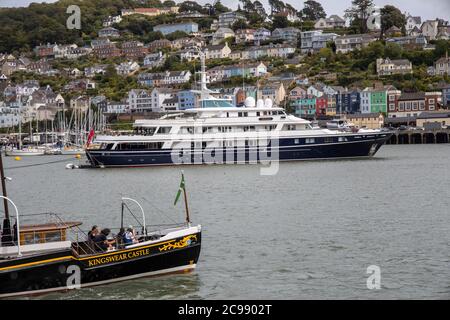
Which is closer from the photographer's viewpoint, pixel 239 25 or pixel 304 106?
pixel 304 106

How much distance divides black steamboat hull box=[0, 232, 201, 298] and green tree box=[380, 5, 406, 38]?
137577 mm

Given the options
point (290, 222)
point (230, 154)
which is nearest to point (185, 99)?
point (230, 154)

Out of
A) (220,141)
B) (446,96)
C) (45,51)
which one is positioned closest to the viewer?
(220,141)

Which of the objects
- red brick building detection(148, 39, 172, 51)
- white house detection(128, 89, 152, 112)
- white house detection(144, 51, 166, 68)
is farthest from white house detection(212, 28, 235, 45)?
white house detection(128, 89, 152, 112)

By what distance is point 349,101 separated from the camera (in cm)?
11681

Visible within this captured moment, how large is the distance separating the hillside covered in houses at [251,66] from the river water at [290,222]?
46.7 meters

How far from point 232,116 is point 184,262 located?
40458mm

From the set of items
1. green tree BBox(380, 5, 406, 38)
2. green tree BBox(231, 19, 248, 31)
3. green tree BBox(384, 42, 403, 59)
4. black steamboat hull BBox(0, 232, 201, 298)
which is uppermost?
green tree BBox(231, 19, 248, 31)

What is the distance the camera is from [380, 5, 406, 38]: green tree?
501 feet

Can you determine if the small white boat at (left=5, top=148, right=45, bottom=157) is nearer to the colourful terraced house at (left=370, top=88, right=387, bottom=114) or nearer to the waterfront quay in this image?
the waterfront quay

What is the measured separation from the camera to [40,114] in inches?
5679

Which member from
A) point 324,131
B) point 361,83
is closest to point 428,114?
point 361,83

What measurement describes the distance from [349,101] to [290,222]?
90.9 metres

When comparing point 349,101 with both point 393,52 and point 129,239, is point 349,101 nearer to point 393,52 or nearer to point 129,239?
point 393,52
